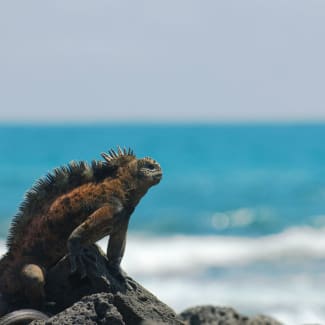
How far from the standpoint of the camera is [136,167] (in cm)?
697

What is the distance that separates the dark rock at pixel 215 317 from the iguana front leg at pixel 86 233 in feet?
8.87

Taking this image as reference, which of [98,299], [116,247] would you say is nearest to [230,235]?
[116,247]

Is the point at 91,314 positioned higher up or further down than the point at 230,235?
further down

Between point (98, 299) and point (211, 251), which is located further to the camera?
point (211, 251)

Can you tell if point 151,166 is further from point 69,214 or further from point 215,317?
point 215,317

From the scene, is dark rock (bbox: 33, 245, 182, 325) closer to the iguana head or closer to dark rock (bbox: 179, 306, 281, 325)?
the iguana head

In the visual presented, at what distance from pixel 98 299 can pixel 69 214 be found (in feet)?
2.46

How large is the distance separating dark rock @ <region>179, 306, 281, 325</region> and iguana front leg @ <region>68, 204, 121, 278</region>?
271 cm

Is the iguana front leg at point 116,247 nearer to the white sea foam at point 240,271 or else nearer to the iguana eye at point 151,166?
the iguana eye at point 151,166

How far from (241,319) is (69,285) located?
2.93 metres

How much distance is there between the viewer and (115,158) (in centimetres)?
699

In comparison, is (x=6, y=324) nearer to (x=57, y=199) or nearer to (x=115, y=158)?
(x=57, y=199)

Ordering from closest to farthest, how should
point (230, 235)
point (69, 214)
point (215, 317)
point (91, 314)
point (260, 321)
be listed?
point (91, 314) < point (69, 214) < point (215, 317) < point (260, 321) < point (230, 235)

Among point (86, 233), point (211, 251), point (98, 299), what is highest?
point (211, 251)
